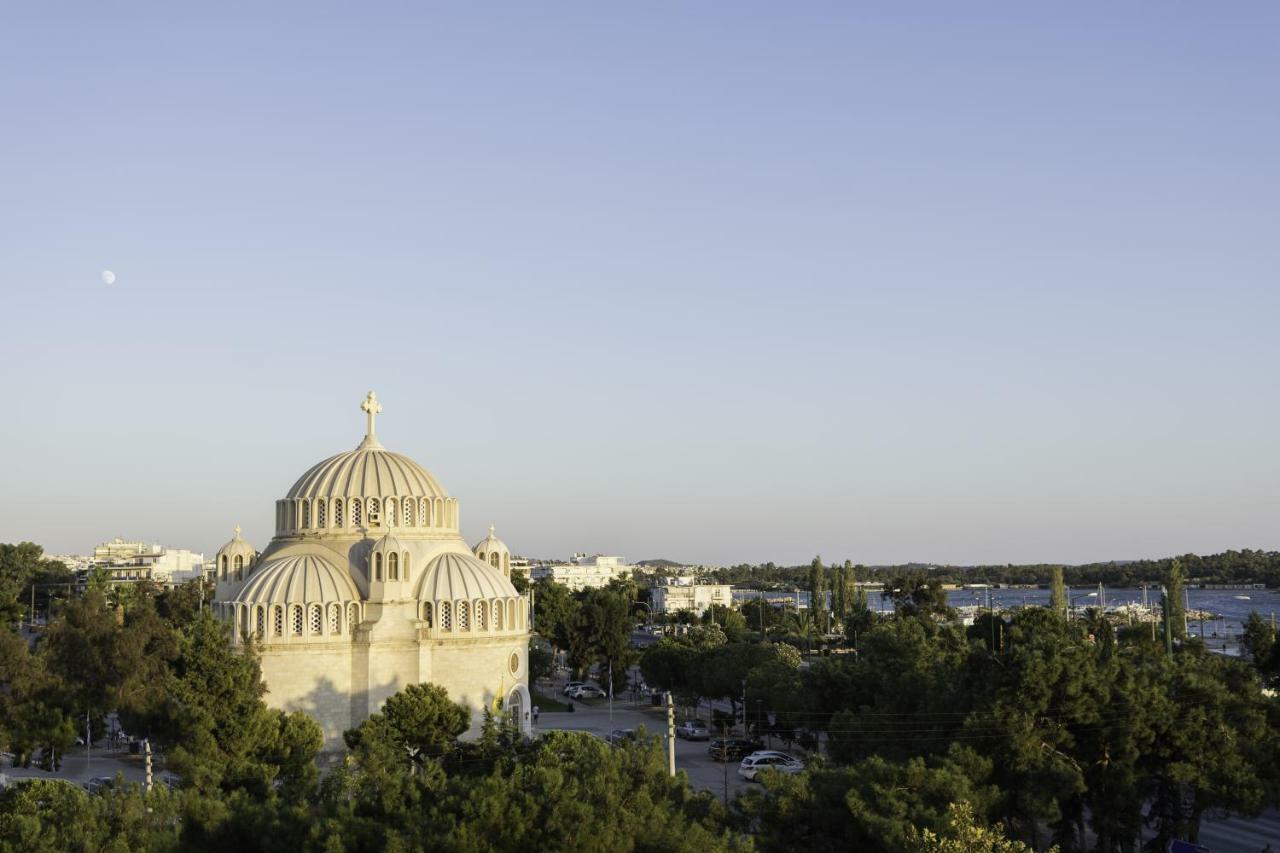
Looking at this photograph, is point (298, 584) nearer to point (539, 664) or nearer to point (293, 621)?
point (293, 621)

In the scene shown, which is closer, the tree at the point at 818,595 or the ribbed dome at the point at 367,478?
the ribbed dome at the point at 367,478

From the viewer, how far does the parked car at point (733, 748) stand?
5406 cm

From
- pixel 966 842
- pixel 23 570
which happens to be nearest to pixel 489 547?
pixel 966 842

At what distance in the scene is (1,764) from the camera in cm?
4934

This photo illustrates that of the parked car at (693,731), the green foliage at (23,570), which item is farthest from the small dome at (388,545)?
the green foliage at (23,570)

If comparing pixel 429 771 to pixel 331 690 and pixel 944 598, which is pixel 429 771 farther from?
pixel 944 598

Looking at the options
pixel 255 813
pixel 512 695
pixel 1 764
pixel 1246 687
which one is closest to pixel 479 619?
pixel 512 695

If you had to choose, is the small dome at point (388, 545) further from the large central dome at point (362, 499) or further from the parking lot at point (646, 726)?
the parking lot at point (646, 726)

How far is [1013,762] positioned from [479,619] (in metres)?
25.4

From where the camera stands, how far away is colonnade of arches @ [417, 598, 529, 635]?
52.1 metres

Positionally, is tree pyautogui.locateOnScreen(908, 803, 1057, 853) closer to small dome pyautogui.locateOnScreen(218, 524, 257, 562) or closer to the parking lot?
the parking lot

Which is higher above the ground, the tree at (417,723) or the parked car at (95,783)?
the tree at (417,723)

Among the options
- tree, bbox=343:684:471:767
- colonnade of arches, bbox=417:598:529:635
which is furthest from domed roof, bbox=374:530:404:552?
tree, bbox=343:684:471:767

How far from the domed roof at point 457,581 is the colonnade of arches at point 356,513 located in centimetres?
269
